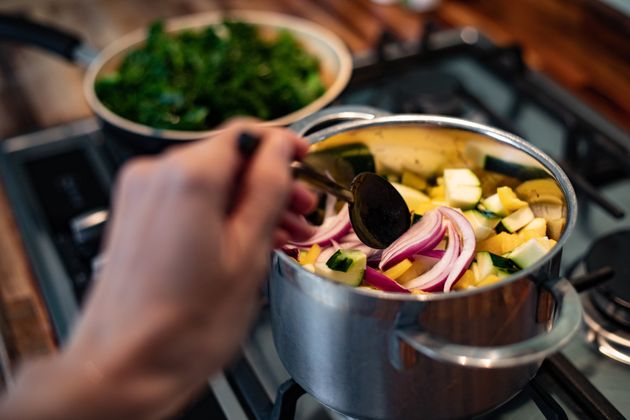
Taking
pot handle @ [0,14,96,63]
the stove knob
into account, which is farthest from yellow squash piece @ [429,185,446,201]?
pot handle @ [0,14,96,63]

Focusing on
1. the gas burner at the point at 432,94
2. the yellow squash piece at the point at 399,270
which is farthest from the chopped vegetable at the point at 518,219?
the gas burner at the point at 432,94

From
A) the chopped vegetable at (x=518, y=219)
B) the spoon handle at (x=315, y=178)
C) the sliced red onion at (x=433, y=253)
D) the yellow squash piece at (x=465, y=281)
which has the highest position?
the spoon handle at (x=315, y=178)

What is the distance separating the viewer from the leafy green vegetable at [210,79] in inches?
36.2

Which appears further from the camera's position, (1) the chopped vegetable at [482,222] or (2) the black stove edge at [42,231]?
(2) the black stove edge at [42,231]

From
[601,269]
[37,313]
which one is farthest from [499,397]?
[37,313]

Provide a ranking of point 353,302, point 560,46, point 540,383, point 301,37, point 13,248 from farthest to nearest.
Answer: point 560,46 < point 301,37 < point 13,248 < point 540,383 < point 353,302

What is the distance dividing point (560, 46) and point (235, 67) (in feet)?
1.91

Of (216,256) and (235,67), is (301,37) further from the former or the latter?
(216,256)

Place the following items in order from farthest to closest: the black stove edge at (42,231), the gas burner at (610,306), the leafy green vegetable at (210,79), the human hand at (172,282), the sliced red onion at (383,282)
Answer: the leafy green vegetable at (210,79)
the black stove edge at (42,231)
the gas burner at (610,306)
the sliced red onion at (383,282)
the human hand at (172,282)

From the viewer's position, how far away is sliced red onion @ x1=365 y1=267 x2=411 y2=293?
0.55m

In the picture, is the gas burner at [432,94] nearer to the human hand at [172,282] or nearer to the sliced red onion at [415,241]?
the sliced red onion at [415,241]

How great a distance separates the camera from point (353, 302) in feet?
1.51

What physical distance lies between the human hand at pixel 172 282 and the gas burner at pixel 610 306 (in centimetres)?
42

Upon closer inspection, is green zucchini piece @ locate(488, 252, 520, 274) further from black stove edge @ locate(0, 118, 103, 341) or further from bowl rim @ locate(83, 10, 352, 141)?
black stove edge @ locate(0, 118, 103, 341)
